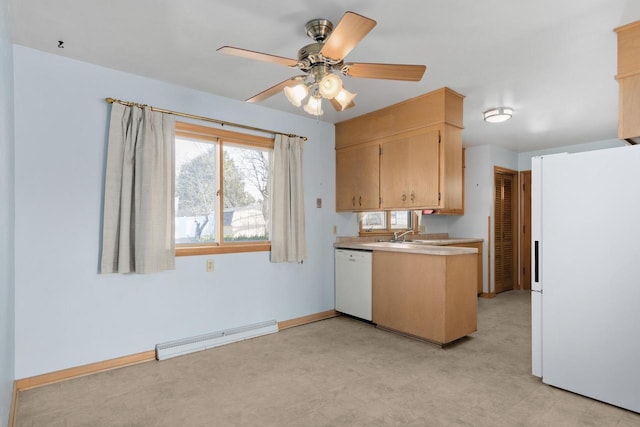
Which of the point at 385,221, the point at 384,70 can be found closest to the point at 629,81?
the point at 384,70

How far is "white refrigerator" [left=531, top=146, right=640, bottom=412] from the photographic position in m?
2.21

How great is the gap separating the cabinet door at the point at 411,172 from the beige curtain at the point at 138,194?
2276mm

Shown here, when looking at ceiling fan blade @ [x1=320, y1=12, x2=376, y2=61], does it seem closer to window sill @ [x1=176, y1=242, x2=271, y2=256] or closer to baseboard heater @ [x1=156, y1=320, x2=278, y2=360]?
window sill @ [x1=176, y1=242, x2=271, y2=256]

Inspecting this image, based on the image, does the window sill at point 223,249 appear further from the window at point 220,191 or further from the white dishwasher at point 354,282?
the white dishwasher at point 354,282

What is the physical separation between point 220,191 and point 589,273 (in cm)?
317

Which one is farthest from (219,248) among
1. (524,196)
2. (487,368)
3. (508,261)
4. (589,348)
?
(524,196)

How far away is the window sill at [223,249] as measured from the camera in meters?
3.29

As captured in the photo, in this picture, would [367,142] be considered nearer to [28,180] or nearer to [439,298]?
[439,298]

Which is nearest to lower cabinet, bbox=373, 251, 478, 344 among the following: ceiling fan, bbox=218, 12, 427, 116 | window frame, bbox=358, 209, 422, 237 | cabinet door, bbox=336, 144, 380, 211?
cabinet door, bbox=336, 144, 380, 211

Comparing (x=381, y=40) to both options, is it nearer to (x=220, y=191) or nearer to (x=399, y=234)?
(x=220, y=191)

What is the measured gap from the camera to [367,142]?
4152mm

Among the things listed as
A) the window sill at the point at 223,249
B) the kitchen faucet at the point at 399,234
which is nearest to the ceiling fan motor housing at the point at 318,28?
the window sill at the point at 223,249

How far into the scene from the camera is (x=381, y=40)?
2422mm

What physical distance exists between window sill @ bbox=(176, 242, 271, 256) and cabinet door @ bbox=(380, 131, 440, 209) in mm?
1470
